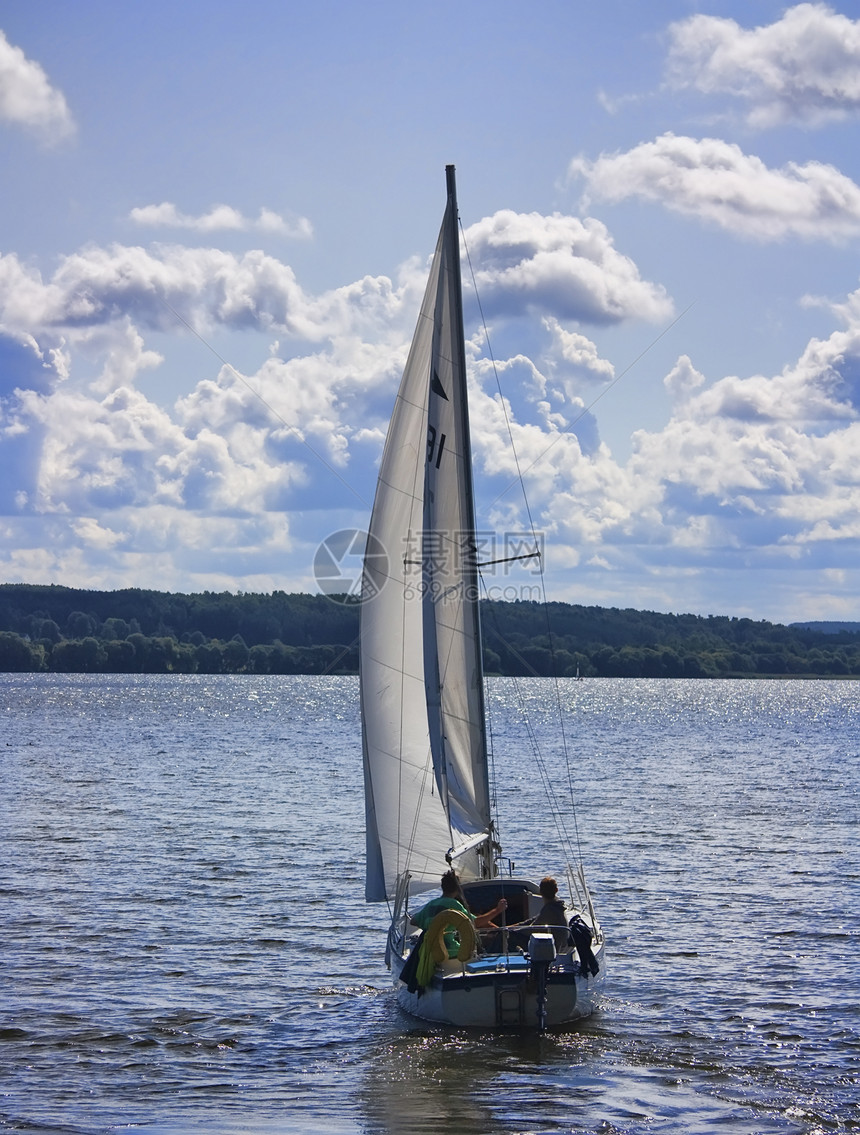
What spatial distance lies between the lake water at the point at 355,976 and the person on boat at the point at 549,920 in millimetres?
1493

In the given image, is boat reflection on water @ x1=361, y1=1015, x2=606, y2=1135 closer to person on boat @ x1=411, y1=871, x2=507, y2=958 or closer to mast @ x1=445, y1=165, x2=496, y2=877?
person on boat @ x1=411, y1=871, x2=507, y2=958

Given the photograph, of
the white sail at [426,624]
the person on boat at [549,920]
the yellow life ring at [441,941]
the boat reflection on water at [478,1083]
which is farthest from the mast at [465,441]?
the boat reflection on water at [478,1083]

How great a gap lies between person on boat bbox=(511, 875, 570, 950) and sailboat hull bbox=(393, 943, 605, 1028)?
0.83 metres

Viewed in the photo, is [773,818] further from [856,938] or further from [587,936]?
[587,936]

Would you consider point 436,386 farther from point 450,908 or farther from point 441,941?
point 441,941

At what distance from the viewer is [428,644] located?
23.5 m

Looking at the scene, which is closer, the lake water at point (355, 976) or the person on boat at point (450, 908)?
the lake water at point (355, 976)

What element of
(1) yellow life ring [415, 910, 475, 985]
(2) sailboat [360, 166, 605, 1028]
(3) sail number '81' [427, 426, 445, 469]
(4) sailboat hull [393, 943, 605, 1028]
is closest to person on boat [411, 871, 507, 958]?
(1) yellow life ring [415, 910, 475, 985]

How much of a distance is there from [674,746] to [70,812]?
2320 inches

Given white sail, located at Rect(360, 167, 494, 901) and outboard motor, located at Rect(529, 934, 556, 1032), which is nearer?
outboard motor, located at Rect(529, 934, 556, 1032)

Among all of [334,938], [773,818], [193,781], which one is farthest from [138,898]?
[193,781]

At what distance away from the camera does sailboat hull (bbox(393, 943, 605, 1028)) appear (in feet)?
63.9

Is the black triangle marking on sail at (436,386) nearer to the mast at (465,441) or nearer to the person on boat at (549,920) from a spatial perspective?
the mast at (465,441)

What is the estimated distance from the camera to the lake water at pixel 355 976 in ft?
57.7
